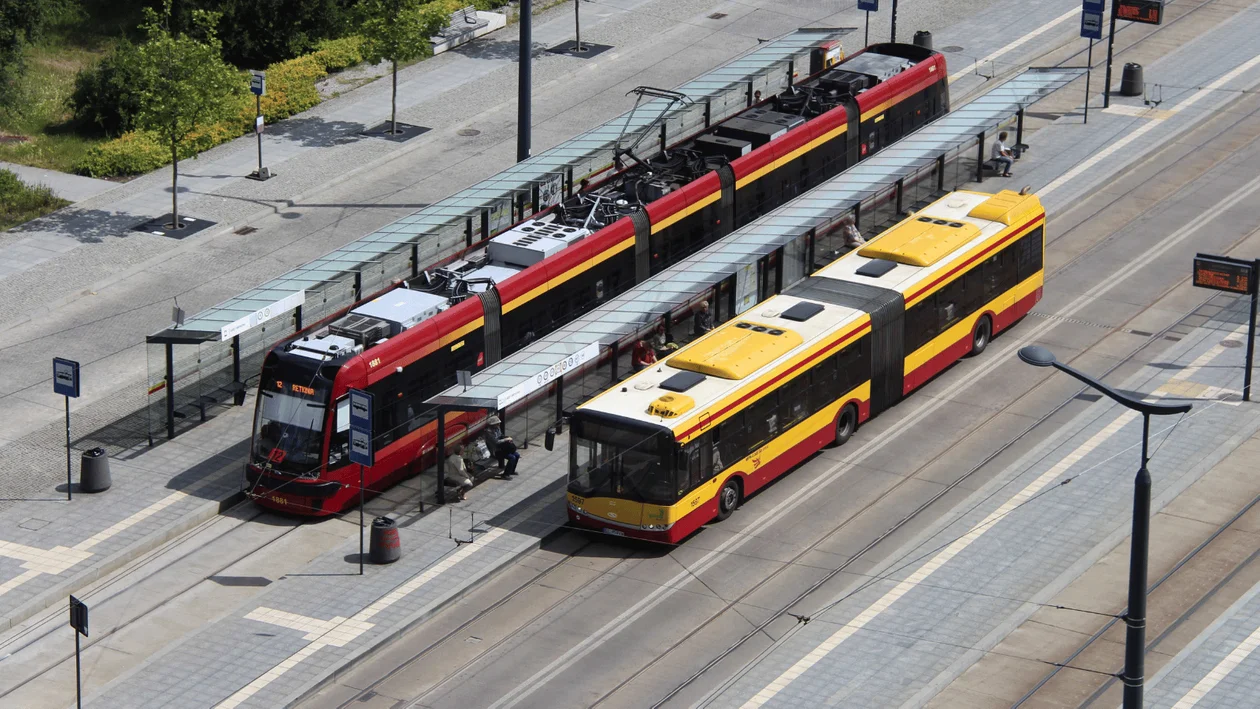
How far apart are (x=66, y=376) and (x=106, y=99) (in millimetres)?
21521

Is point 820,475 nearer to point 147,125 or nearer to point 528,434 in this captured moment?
point 528,434

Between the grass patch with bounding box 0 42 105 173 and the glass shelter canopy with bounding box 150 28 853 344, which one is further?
the grass patch with bounding box 0 42 105 173

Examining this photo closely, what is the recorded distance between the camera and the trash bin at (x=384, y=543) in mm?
36469

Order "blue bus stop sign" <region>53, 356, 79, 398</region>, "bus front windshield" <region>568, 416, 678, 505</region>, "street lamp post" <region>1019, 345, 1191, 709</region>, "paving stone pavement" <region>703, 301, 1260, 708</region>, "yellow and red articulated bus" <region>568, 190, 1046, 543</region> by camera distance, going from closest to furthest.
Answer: "street lamp post" <region>1019, 345, 1191, 709</region> → "paving stone pavement" <region>703, 301, 1260, 708</region> → "bus front windshield" <region>568, 416, 678, 505</region> → "yellow and red articulated bus" <region>568, 190, 1046, 543</region> → "blue bus stop sign" <region>53, 356, 79, 398</region>

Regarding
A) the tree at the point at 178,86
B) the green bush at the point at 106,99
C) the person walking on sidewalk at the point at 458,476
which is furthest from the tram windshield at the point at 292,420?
the green bush at the point at 106,99

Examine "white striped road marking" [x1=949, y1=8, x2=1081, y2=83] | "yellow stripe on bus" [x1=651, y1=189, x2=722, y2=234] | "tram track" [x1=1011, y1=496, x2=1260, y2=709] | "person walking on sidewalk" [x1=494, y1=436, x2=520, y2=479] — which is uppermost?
"white striped road marking" [x1=949, y1=8, x2=1081, y2=83]

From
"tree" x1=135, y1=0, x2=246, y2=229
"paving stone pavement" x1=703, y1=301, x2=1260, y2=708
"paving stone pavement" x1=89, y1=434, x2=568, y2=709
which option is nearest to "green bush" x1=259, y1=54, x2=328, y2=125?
"tree" x1=135, y1=0, x2=246, y2=229

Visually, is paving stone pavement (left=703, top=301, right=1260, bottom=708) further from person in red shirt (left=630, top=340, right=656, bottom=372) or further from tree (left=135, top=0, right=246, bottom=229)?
tree (left=135, top=0, right=246, bottom=229)

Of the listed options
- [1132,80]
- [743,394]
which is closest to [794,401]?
[743,394]

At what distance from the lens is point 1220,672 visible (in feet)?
106

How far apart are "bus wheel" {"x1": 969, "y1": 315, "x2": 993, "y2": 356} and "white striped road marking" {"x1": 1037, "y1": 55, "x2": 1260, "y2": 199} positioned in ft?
31.4

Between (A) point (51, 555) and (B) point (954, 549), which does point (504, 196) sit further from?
(B) point (954, 549)

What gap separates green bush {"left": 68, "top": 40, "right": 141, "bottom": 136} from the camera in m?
57.8

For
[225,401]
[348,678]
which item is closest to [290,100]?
[225,401]
